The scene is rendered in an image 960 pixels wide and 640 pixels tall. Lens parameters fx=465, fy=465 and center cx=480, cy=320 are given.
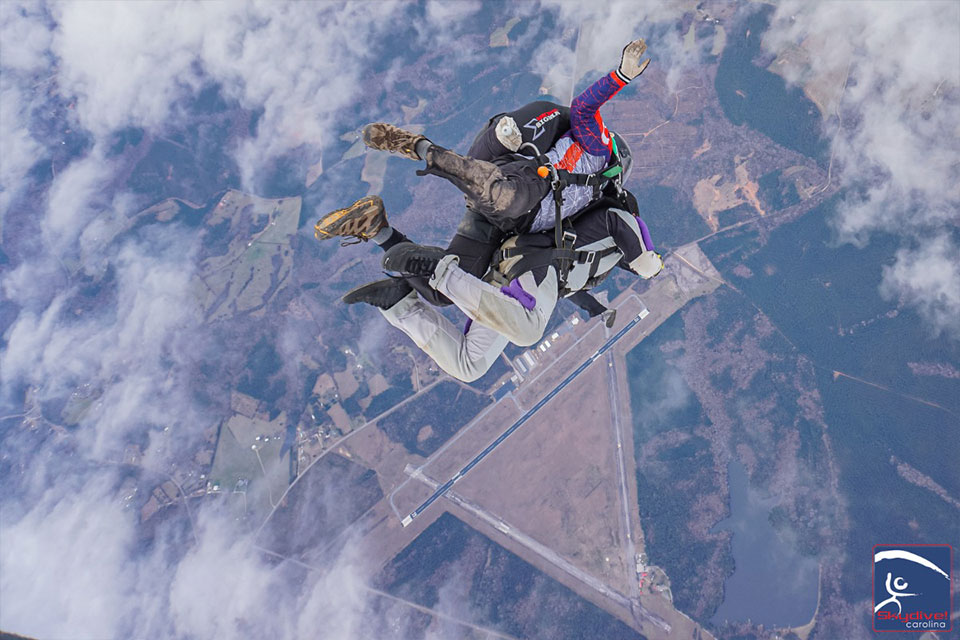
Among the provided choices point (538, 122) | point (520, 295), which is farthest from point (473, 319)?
point (538, 122)

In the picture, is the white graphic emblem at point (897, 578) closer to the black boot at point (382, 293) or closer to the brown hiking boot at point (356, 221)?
the black boot at point (382, 293)

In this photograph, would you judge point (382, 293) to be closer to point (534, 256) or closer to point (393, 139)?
point (393, 139)

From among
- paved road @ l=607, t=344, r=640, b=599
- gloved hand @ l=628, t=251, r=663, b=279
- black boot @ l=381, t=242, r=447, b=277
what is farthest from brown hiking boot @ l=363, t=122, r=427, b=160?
paved road @ l=607, t=344, r=640, b=599

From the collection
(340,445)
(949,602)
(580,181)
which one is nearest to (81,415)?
(340,445)

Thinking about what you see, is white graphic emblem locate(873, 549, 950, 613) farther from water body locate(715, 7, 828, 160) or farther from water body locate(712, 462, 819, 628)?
water body locate(715, 7, 828, 160)

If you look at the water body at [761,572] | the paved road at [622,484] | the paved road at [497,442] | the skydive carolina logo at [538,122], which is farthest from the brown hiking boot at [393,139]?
the water body at [761,572]

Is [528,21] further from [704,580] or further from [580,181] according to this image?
[704,580]
